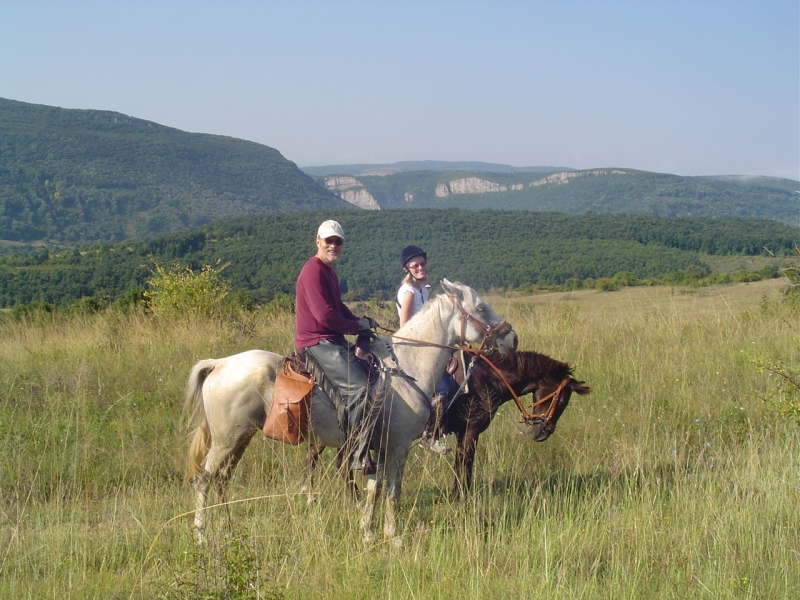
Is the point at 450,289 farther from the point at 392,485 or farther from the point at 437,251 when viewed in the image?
the point at 437,251

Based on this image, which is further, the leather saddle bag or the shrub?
the shrub

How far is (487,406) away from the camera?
214 inches

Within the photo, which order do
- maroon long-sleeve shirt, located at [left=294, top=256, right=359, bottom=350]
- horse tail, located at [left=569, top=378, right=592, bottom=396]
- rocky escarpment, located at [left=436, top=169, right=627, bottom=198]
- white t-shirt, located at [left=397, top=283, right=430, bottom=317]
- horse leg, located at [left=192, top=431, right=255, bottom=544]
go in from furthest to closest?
rocky escarpment, located at [left=436, top=169, right=627, bottom=198] < white t-shirt, located at [left=397, top=283, right=430, bottom=317] < horse tail, located at [left=569, top=378, right=592, bottom=396] < horse leg, located at [left=192, top=431, right=255, bottom=544] < maroon long-sleeve shirt, located at [left=294, top=256, right=359, bottom=350]

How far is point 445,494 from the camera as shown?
539 cm

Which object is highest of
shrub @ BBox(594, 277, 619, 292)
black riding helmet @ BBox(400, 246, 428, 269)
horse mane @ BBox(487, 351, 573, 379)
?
black riding helmet @ BBox(400, 246, 428, 269)

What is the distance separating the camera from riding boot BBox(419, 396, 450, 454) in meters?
5.10

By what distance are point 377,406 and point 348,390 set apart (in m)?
0.24

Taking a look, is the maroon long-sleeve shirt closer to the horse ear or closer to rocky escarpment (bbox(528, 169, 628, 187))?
the horse ear

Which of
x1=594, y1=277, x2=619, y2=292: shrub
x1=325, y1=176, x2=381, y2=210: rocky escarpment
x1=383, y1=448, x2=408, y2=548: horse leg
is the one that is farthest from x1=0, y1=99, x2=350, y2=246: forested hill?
x1=383, y1=448, x2=408, y2=548: horse leg

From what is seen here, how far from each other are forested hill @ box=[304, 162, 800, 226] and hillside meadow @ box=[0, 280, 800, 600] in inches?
2674

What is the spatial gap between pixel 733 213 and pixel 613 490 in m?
92.7

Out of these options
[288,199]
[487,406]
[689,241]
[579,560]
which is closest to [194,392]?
[487,406]

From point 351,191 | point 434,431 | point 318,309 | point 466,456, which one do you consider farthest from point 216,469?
point 351,191

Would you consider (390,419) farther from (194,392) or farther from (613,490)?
(613,490)
